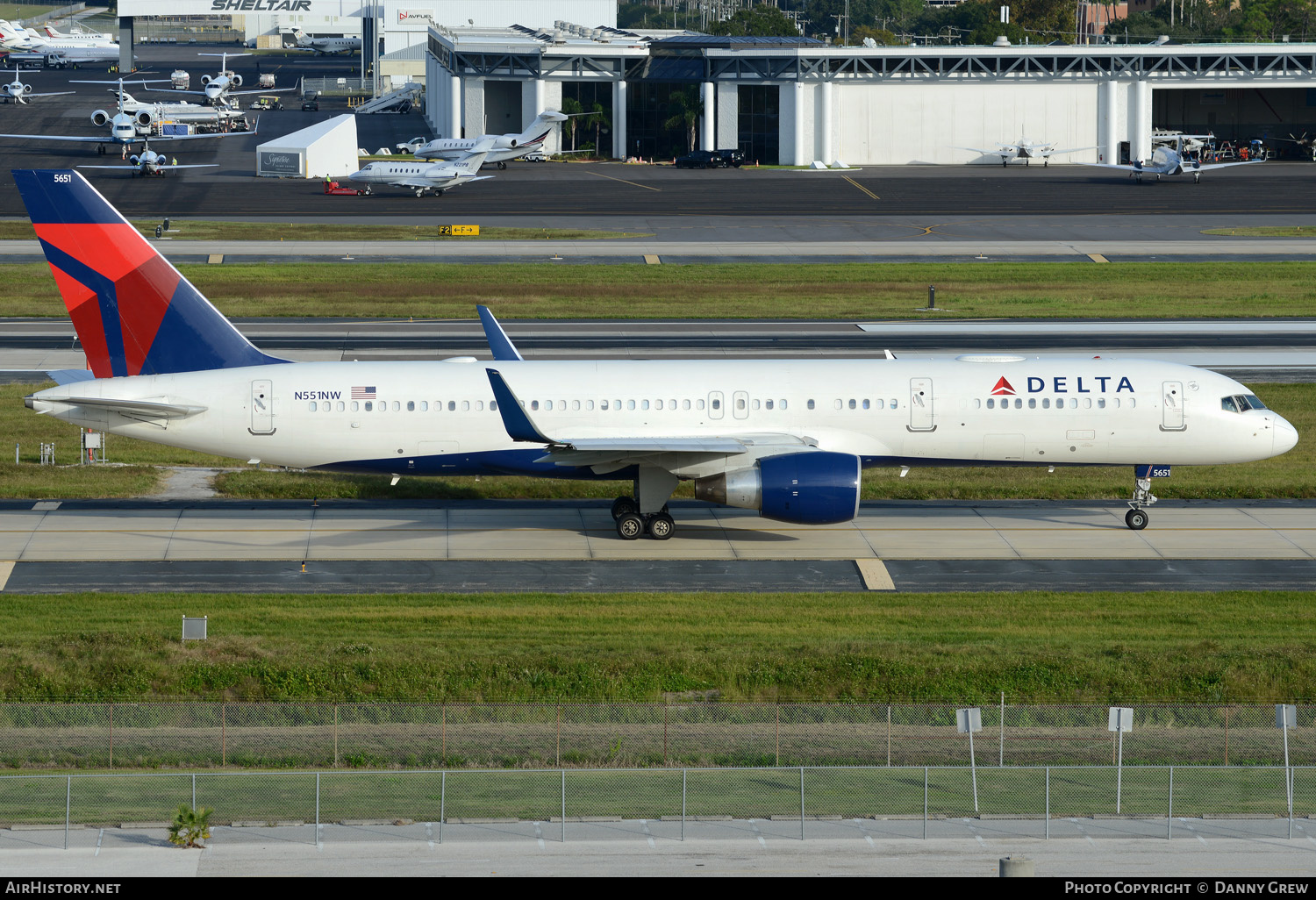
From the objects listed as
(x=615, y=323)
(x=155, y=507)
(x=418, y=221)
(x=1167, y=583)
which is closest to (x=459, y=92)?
(x=418, y=221)

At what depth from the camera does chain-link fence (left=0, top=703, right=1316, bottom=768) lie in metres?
24.8

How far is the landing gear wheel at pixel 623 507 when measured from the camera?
133 ft

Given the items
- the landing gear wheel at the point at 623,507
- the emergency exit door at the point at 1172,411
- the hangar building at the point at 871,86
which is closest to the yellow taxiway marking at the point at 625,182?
the hangar building at the point at 871,86

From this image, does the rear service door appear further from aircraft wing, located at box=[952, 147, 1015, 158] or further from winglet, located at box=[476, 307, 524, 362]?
aircraft wing, located at box=[952, 147, 1015, 158]

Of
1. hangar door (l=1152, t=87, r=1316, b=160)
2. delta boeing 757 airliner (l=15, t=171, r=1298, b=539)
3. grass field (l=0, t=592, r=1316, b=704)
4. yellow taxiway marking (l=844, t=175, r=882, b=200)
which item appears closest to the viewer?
grass field (l=0, t=592, r=1316, b=704)

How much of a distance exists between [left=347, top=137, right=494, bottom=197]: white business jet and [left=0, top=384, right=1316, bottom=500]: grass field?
237ft

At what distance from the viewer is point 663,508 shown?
4016cm

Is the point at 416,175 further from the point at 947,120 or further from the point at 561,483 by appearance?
the point at 561,483

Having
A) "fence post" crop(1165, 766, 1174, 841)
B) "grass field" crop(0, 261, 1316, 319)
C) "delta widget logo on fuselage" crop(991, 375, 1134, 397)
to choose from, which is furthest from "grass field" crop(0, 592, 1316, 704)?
"grass field" crop(0, 261, 1316, 319)

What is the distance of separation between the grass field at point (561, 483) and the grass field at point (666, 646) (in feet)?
35.8

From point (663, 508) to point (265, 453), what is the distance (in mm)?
10826

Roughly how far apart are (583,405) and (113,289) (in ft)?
42.0

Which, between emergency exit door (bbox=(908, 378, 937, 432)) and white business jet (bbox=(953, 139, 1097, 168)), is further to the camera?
white business jet (bbox=(953, 139, 1097, 168))

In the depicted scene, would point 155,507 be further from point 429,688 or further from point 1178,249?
point 1178,249
